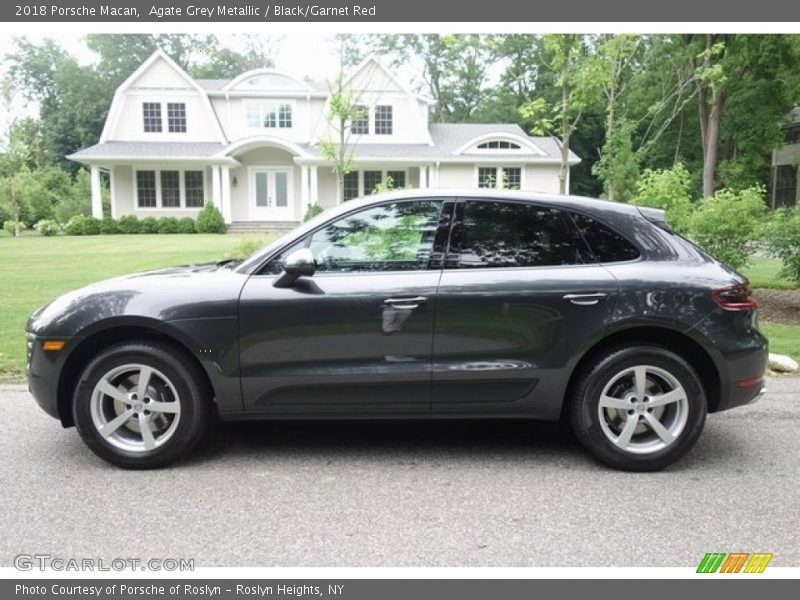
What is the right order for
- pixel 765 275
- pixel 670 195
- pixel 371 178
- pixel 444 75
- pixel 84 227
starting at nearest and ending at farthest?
pixel 670 195, pixel 765 275, pixel 84 227, pixel 371 178, pixel 444 75

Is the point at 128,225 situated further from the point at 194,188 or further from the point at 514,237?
the point at 514,237

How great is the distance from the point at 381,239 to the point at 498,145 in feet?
89.5


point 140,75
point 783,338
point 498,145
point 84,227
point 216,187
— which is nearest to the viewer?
point 783,338

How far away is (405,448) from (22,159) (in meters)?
29.8

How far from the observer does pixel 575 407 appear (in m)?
4.16

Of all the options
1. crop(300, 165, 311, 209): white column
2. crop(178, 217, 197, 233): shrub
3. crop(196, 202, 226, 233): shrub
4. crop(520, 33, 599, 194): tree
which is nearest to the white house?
crop(300, 165, 311, 209): white column

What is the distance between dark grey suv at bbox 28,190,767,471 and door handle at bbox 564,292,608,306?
0.01 m

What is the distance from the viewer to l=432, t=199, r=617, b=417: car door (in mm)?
4066

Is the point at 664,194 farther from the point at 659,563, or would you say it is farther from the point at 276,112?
the point at 276,112

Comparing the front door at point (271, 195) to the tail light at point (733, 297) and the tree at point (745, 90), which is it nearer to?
the tree at point (745, 90)

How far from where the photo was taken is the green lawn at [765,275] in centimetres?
1149

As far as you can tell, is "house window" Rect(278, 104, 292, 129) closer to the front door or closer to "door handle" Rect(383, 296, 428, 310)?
the front door

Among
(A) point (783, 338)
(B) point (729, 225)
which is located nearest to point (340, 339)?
(A) point (783, 338)

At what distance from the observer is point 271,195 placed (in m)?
30.0
